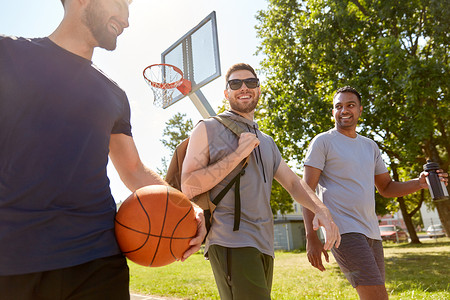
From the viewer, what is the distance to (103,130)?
1.94 metres

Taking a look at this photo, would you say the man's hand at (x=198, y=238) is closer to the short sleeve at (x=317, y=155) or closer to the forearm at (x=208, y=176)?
the forearm at (x=208, y=176)

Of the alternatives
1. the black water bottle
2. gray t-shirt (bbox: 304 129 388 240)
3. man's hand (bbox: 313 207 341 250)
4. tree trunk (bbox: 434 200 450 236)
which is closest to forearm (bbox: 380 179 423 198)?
the black water bottle

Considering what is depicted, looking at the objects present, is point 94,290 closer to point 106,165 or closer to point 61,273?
point 61,273

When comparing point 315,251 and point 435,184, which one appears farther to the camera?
point 435,184

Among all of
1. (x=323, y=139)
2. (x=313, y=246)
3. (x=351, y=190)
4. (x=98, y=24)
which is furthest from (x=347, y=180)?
(x=98, y=24)

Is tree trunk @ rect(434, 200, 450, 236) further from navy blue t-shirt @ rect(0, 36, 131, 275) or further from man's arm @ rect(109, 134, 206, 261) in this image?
navy blue t-shirt @ rect(0, 36, 131, 275)

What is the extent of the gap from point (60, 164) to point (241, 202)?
1383mm

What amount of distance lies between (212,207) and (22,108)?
146cm

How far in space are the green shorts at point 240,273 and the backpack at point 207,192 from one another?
7.2 inches

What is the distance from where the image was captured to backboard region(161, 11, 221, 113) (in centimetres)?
781

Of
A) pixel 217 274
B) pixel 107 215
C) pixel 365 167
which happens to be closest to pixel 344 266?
pixel 365 167

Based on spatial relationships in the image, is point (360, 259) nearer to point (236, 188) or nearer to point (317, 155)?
point (317, 155)

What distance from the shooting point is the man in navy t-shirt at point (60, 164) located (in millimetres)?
1549

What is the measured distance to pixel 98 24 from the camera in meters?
2.02
